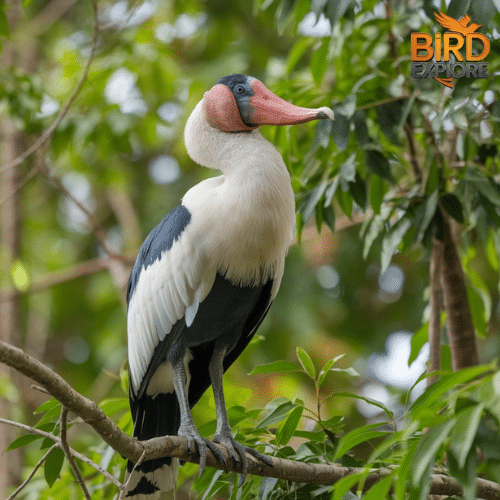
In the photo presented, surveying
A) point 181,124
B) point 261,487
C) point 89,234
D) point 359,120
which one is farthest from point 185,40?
point 261,487

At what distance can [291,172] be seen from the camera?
3.46 m

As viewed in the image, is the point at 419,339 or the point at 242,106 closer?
the point at 242,106

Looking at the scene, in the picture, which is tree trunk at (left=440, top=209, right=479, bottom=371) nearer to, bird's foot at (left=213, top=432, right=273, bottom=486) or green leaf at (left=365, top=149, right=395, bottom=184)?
green leaf at (left=365, top=149, right=395, bottom=184)

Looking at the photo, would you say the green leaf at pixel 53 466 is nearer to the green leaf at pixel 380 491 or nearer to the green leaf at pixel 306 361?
the green leaf at pixel 306 361

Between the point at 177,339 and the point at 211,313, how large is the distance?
0.73 feet

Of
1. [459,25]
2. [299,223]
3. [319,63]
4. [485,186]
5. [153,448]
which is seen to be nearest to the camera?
[153,448]

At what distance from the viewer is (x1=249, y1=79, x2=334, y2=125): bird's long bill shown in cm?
293

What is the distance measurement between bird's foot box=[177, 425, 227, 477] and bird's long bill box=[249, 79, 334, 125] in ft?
4.76

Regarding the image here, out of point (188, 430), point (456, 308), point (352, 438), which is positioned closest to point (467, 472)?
point (352, 438)

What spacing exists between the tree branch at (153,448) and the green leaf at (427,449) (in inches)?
27.8

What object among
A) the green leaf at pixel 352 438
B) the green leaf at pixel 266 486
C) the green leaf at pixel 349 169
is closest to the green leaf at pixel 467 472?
the green leaf at pixel 352 438

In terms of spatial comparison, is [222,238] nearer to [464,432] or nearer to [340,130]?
[340,130]

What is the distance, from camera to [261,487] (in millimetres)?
2500

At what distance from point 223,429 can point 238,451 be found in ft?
0.49
